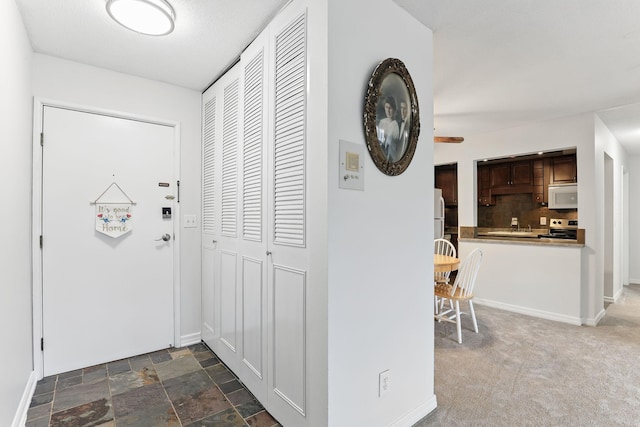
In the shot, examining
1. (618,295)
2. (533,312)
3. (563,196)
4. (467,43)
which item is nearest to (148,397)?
(467,43)

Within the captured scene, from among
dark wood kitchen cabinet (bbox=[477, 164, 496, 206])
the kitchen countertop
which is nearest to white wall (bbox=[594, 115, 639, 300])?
the kitchen countertop

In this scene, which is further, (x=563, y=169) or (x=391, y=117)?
(x=563, y=169)

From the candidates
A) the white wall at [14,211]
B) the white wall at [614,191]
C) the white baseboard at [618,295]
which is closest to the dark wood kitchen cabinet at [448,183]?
the white wall at [614,191]

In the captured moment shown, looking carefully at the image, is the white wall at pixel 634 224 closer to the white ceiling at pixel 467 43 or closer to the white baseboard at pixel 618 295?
the white baseboard at pixel 618 295

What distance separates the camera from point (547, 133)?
12.6ft

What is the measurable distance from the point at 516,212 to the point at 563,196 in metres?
0.95

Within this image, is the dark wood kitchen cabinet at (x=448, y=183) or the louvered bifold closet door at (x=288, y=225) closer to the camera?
the louvered bifold closet door at (x=288, y=225)

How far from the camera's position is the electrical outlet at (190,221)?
292 cm

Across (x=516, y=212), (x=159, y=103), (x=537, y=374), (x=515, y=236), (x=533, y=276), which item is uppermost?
(x=159, y=103)

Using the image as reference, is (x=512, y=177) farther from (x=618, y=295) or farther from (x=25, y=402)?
(x=25, y=402)

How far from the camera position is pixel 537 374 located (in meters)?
2.40

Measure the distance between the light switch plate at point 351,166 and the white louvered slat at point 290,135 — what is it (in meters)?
0.21

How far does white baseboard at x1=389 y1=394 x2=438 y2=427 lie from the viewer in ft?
5.68

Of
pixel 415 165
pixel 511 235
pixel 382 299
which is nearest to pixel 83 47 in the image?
pixel 415 165
